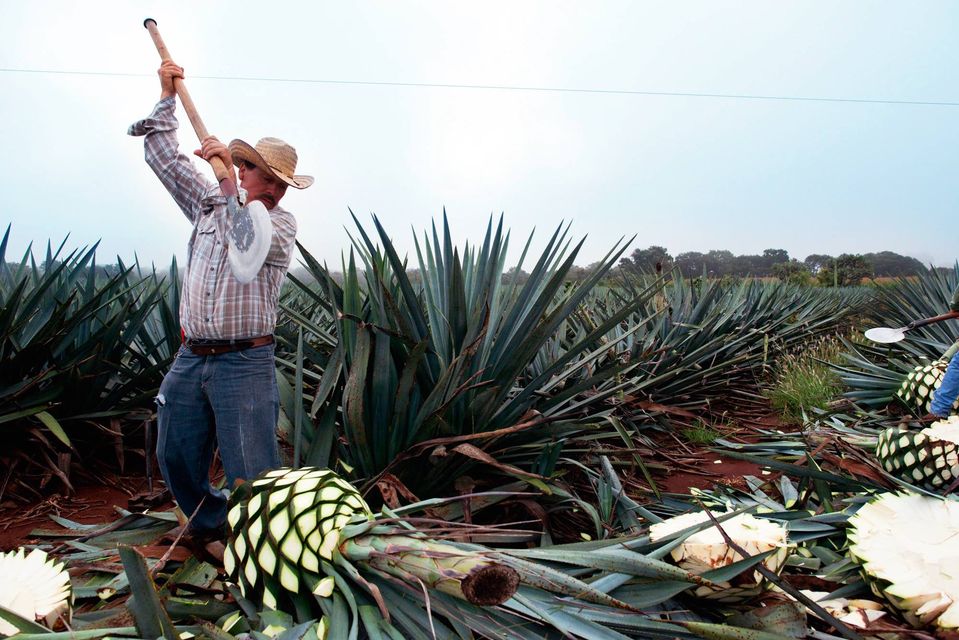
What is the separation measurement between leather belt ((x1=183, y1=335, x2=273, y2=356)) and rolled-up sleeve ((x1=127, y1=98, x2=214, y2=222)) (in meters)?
0.49

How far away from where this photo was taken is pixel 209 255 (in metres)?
2.13

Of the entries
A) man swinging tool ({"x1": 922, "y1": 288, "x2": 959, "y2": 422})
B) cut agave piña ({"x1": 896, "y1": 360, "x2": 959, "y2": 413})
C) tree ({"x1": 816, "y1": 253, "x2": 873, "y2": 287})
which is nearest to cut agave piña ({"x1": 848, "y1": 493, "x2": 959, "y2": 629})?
man swinging tool ({"x1": 922, "y1": 288, "x2": 959, "y2": 422})

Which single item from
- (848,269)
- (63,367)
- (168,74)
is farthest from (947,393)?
(848,269)

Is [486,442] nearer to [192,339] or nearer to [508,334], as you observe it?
[508,334]

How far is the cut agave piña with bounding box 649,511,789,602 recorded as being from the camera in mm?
1275

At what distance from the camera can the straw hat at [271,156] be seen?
221 cm

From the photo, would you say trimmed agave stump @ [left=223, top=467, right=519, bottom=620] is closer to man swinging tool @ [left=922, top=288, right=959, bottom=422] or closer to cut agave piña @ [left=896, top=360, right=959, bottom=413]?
man swinging tool @ [left=922, top=288, right=959, bottom=422]

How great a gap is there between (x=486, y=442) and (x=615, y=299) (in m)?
4.41

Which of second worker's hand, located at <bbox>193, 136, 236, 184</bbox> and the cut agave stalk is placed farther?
second worker's hand, located at <bbox>193, 136, 236, 184</bbox>

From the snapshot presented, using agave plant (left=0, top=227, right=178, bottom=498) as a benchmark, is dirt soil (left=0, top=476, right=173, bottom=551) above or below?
below

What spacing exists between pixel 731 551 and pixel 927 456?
885 millimetres

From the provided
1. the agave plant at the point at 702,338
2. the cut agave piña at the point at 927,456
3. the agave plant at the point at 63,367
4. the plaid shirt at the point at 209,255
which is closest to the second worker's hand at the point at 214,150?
the plaid shirt at the point at 209,255

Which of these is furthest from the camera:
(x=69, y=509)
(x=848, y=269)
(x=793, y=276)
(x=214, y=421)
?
(x=848, y=269)

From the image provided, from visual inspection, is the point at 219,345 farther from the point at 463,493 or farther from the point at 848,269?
the point at 848,269
